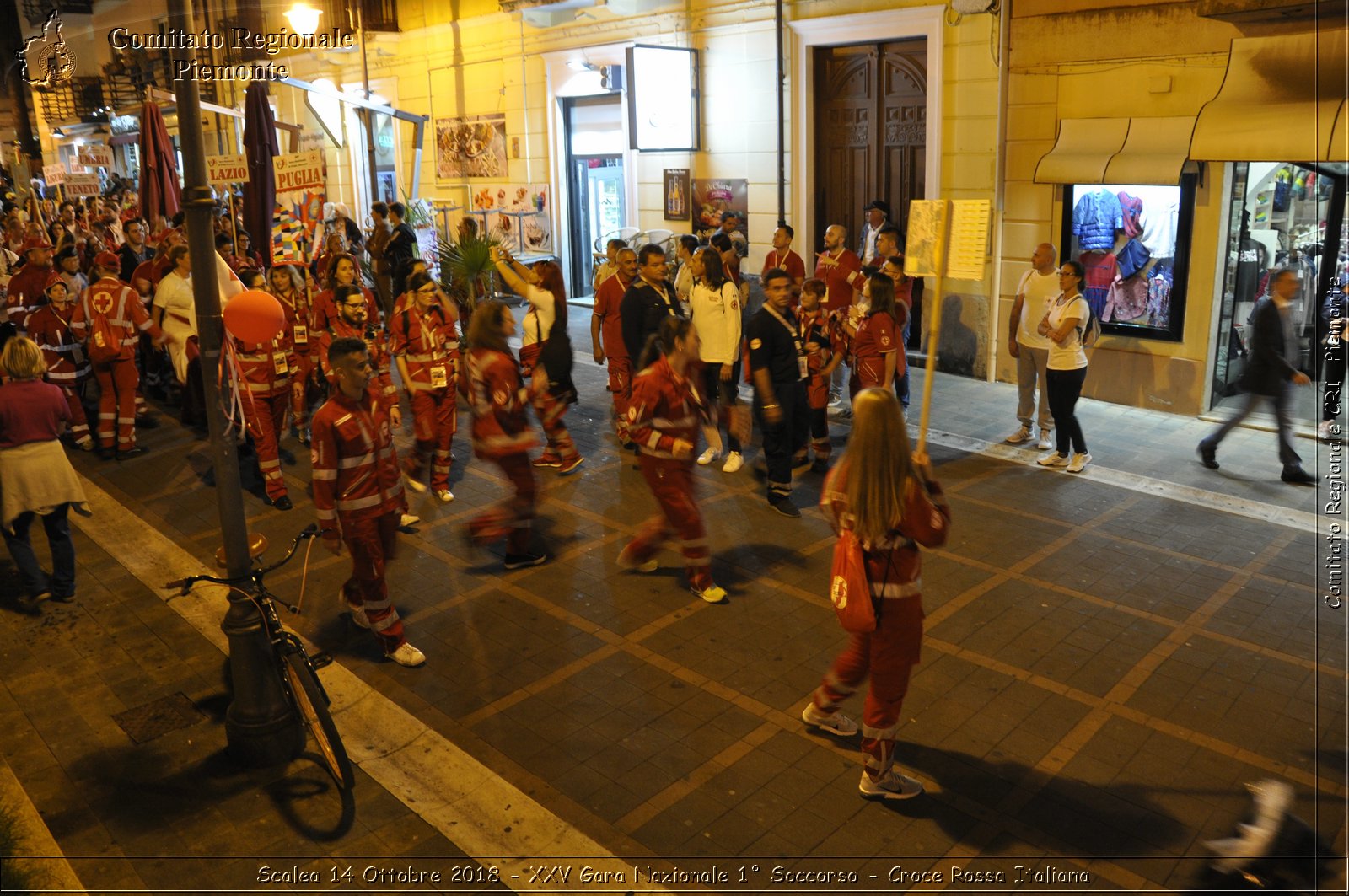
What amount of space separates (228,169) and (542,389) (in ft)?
22.5

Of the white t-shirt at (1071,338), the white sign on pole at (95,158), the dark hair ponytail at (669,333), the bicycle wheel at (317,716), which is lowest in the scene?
the bicycle wheel at (317,716)

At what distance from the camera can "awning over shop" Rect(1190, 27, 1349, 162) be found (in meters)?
10.1

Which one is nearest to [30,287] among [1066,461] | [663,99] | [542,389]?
[542,389]

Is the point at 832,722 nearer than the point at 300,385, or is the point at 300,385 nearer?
the point at 832,722

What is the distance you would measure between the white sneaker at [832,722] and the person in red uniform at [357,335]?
13.9ft

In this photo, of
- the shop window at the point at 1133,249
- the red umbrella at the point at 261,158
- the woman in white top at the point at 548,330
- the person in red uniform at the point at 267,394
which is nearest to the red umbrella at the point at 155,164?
the red umbrella at the point at 261,158

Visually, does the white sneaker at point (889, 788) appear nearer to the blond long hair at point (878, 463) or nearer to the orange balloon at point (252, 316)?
the blond long hair at point (878, 463)

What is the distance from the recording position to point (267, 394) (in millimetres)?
9969

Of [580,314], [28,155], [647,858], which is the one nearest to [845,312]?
[647,858]

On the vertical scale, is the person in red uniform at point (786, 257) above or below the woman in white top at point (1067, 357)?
above

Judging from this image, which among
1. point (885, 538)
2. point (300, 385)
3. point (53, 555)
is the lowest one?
point (53, 555)

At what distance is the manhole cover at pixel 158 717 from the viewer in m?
6.24

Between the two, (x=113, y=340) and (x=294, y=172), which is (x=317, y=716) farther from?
(x=294, y=172)

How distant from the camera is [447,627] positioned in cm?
740
